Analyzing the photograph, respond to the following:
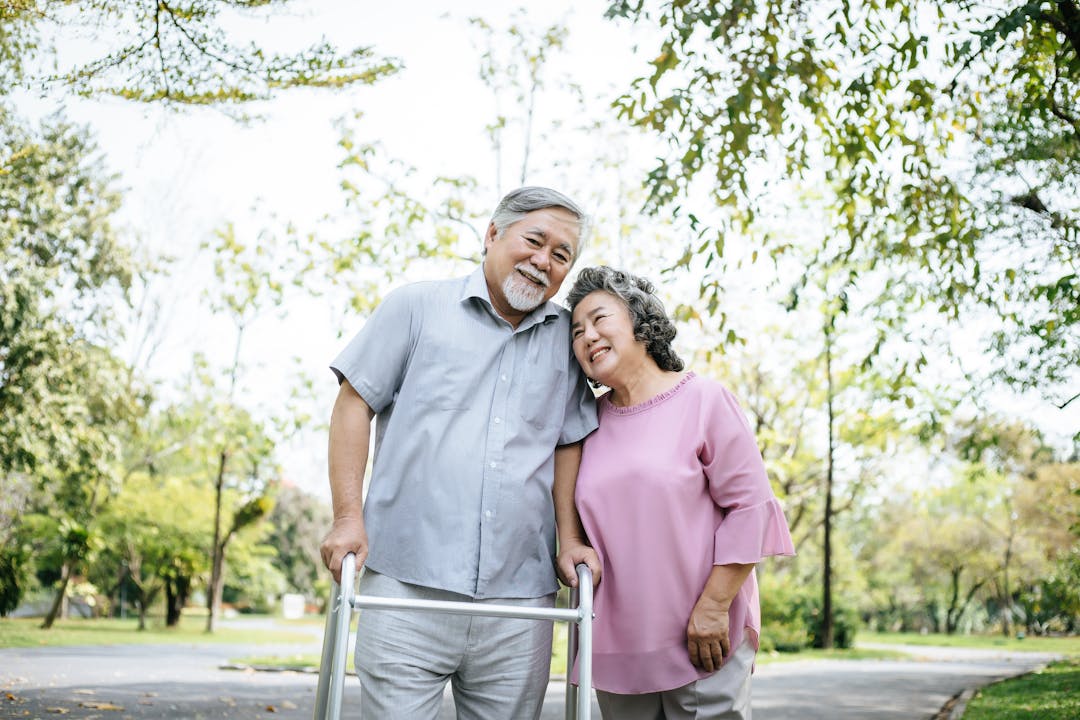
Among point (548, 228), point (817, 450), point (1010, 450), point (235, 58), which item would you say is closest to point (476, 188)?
point (235, 58)

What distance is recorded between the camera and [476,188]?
1340 centimetres

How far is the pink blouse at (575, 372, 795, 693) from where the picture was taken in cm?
261

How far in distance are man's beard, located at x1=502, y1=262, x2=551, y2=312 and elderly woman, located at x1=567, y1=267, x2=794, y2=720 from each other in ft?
0.66

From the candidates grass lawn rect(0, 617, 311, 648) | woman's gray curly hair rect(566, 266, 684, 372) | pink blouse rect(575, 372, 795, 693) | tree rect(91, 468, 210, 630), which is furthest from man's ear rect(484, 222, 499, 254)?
tree rect(91, 468, 210, 630)

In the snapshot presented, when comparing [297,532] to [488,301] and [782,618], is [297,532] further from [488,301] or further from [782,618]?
[488,301]

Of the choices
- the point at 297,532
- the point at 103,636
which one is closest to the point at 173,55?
the point at 103,636

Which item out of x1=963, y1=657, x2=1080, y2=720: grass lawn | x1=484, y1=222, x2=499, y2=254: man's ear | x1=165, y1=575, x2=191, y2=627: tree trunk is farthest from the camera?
x1=165, y1=575, x2=191, y2=627: tree trunk

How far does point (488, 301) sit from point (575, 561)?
767 mm

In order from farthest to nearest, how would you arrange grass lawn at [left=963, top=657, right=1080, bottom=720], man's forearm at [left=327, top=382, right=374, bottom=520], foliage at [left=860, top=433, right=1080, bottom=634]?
foliage at [left=860, top=433, right=1080, bottom=634], grass lawn at [left=963, top=657, right=1080, bottom=720], man's forearm at [left=327, top=382, right=374, bottom=520]

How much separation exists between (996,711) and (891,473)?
15.8 m

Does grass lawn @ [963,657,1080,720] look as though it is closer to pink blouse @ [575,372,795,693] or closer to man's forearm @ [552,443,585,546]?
pink blouse @ [575,372,795,693]

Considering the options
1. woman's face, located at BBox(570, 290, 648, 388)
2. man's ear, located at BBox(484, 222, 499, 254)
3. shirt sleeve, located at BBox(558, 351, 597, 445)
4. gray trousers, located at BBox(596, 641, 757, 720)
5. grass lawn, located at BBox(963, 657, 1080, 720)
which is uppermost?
man's ear, located at BBox(484, 222, 499, 254)

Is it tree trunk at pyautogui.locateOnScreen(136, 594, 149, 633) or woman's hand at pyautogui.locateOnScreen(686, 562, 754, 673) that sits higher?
woman's hand at pyautogui.locateOnScreen(686, 562, 754, 673)

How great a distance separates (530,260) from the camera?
276 cm
